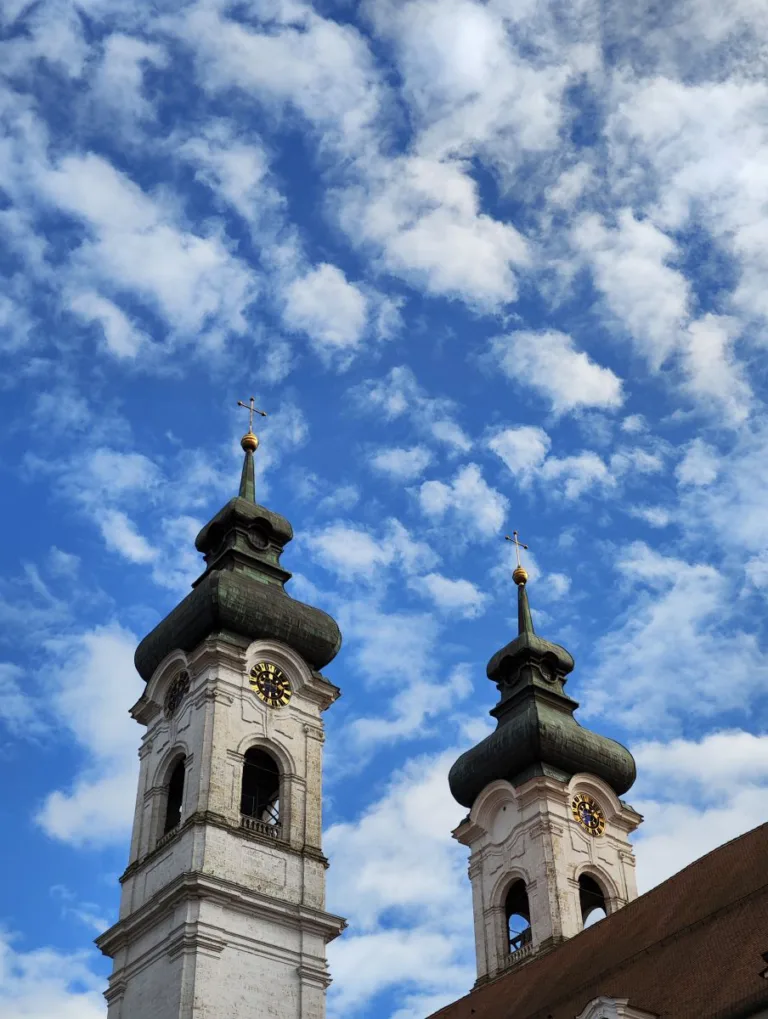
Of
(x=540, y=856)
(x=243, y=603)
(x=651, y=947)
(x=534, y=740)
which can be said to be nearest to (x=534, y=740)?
(x=534, y=740)

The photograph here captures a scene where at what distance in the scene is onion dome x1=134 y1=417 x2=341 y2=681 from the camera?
1334 inches

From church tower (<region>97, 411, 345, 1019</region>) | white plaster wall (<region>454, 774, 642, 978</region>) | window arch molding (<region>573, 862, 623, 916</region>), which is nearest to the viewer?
church tower (<region>97, 411, 345, 1019</region>)

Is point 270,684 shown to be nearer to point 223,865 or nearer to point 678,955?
point 223,865

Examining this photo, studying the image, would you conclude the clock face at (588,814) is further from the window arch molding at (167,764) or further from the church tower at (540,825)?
the window arch molding at (167,764)

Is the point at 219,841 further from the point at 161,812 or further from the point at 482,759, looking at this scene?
the point at 482,759

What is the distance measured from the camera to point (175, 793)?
110ft

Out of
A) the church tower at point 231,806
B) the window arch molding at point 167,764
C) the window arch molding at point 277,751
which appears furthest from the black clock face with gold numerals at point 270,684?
the window arch molding at point 167,764

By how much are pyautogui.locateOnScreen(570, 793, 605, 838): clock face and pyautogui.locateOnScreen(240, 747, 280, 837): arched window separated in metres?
7.61

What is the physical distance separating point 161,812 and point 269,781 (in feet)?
7.92

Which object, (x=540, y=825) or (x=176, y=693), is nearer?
(x=176, y=693)

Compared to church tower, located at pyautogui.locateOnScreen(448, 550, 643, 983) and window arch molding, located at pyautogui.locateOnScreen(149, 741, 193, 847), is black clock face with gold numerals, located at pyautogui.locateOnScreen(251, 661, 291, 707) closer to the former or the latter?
window arch molding, located at pyautogui.locateOnScreen(149, 741, 193, 847)

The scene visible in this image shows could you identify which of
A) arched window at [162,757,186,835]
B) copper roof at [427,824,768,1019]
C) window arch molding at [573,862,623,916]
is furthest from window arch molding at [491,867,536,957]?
arched window at [162,757,186,835]

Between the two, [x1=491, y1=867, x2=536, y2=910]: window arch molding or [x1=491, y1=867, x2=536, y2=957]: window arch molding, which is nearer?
[x1=491, y1=867, x2=536, y2=957]: window arch molding

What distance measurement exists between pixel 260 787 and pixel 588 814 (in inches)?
330
